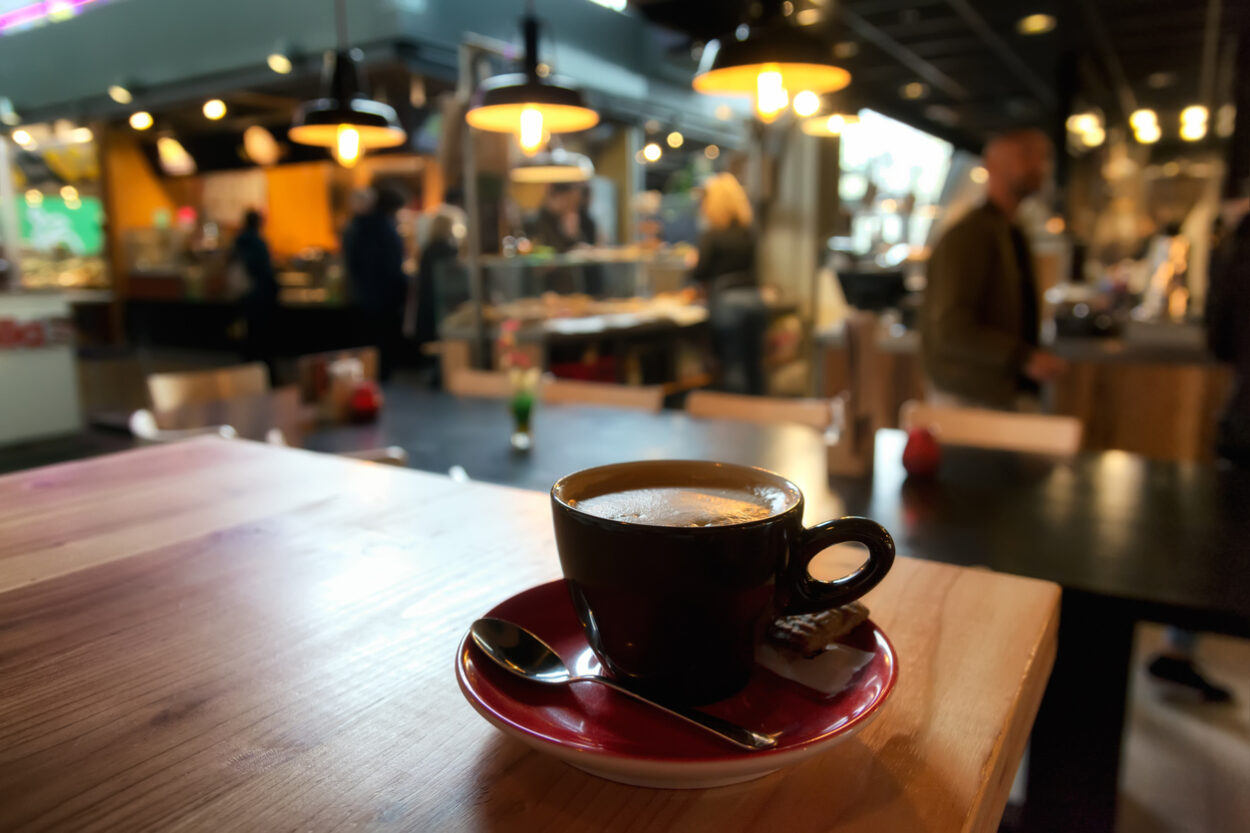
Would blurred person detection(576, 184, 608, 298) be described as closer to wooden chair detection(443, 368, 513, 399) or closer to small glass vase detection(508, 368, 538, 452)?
wooden chair detection(443, 368, 513, 399)

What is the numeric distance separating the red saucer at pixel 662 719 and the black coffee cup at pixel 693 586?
2 centimetres

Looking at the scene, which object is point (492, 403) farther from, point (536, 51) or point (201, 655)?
point (201, 655)

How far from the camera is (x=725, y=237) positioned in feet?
20.0

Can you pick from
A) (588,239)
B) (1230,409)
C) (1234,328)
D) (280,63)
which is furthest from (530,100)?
(280,63)

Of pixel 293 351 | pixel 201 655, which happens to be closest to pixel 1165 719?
pixel 201 655

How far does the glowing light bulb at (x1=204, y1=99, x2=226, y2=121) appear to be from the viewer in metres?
8.26

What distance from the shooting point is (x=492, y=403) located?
270cm

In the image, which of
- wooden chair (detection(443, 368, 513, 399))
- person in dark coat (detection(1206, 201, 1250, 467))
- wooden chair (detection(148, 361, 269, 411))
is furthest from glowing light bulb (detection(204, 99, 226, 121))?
person in dark coat (detection(1206, 201, 1250, 467))

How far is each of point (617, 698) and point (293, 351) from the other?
344 inches

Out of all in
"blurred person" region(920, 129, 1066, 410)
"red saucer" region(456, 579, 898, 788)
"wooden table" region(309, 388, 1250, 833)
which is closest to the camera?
"red saucer" region(456, 579, 898, 788)

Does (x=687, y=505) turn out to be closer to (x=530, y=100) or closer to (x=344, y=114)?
(x=530, y=100)

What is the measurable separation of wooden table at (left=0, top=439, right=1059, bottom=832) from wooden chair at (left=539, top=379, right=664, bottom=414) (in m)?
1.75

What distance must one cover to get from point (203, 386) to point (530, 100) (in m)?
1.53

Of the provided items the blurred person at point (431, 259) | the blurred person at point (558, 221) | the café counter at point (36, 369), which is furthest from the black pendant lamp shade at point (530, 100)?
the café counter at point (36, 369)
